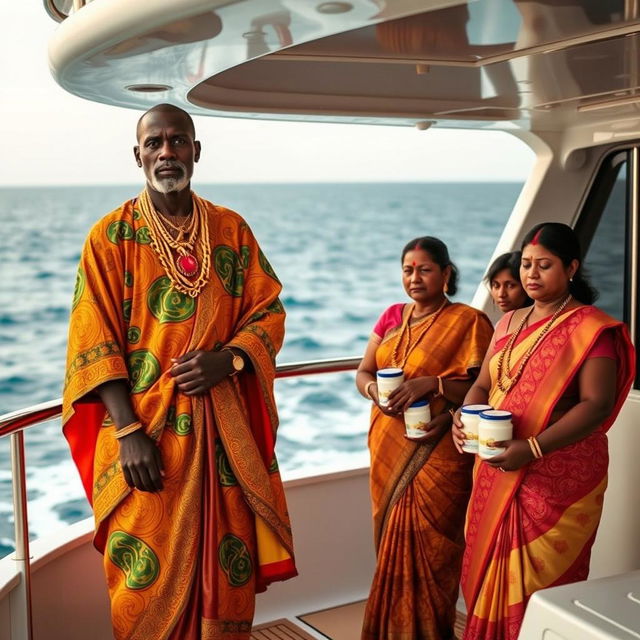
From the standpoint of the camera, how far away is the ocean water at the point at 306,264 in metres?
30.5

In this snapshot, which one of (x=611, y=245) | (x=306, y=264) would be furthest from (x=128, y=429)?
(x=306, y=264)

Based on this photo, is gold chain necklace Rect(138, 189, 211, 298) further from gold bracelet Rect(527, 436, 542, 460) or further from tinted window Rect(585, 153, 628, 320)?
tinted window Rect(585, 153, 628, 320)

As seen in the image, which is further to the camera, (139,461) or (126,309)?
(126,309)

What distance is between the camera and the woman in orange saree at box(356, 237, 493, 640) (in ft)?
11.9

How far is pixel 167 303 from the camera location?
304cm

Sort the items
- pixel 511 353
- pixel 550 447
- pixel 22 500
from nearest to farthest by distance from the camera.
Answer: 1. pixel 550 447
2. pixel 22 500
3. pixel 511 353

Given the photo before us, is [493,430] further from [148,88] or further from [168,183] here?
[148,88]

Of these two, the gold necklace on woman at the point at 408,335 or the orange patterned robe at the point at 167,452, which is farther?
the gold necklace on woman at the point at 408,335

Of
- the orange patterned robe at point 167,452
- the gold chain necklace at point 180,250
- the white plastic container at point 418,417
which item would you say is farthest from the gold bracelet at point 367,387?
the gold chain necklace at point 180,250

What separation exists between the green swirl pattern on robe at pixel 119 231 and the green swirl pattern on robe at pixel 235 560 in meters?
0.99

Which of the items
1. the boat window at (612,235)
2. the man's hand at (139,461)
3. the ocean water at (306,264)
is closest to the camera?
the man's hand at (139,461)

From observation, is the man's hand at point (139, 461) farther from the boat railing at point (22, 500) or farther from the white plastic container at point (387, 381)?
the white plastic container at point (387, 381)

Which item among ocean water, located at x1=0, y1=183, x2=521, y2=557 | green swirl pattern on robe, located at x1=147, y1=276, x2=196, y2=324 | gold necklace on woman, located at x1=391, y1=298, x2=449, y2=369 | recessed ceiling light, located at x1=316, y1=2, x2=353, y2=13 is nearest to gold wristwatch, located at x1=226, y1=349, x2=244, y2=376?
green swirl pattern on robe, located at x1=147, y1=276, x2=196, y2=324

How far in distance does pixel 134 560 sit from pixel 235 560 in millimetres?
316
